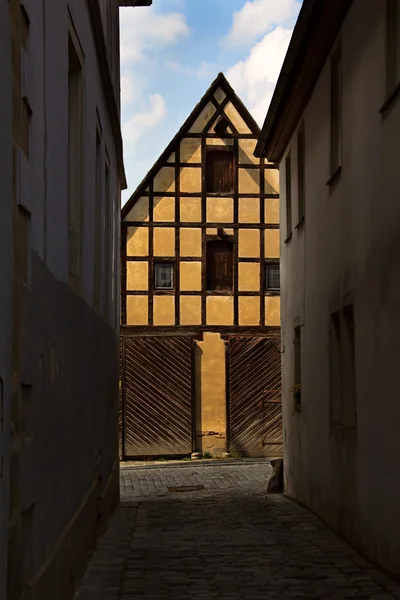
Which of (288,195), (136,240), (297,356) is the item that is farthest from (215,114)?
(297,356)

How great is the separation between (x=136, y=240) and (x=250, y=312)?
10.5 feet

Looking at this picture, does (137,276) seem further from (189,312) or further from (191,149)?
(191,149)

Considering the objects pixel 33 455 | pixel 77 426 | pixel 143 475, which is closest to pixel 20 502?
pixel 33 455

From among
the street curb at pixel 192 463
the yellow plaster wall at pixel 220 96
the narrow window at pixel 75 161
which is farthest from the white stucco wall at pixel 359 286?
the yellow plaster wall at pixel 220 96

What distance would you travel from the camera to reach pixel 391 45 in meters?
8.06

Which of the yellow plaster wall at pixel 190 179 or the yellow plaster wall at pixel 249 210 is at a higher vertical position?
the yellow plaster wall at pixel 190 179

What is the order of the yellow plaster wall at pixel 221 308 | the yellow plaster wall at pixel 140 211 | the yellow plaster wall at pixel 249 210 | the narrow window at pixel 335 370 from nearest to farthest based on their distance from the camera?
1. the narrow window at pixel 335 370
2. the yellow plaster wall at pixel 140 211
3. the yellow plaster wall at pixel 221 308
4. the yellow plaster wall at pixel 249 210

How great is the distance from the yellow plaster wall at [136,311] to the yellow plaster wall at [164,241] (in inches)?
46.5

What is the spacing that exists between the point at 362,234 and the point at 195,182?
50.5 ft

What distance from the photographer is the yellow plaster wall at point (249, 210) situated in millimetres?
24328

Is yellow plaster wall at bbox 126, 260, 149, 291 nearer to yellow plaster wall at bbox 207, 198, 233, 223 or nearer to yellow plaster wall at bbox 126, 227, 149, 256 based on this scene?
yellow plaster wall at bbox 126, 227, 149, 256

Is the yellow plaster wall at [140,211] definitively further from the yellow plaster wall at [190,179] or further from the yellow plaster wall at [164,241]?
the yellow plaster wall at [190,179]

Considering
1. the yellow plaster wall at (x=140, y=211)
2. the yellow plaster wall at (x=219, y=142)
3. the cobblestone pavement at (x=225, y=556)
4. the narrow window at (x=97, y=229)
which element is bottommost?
the cobblestone pavement at (x=225, y=556)

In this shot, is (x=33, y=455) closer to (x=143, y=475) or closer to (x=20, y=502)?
(x=20, y=502)
